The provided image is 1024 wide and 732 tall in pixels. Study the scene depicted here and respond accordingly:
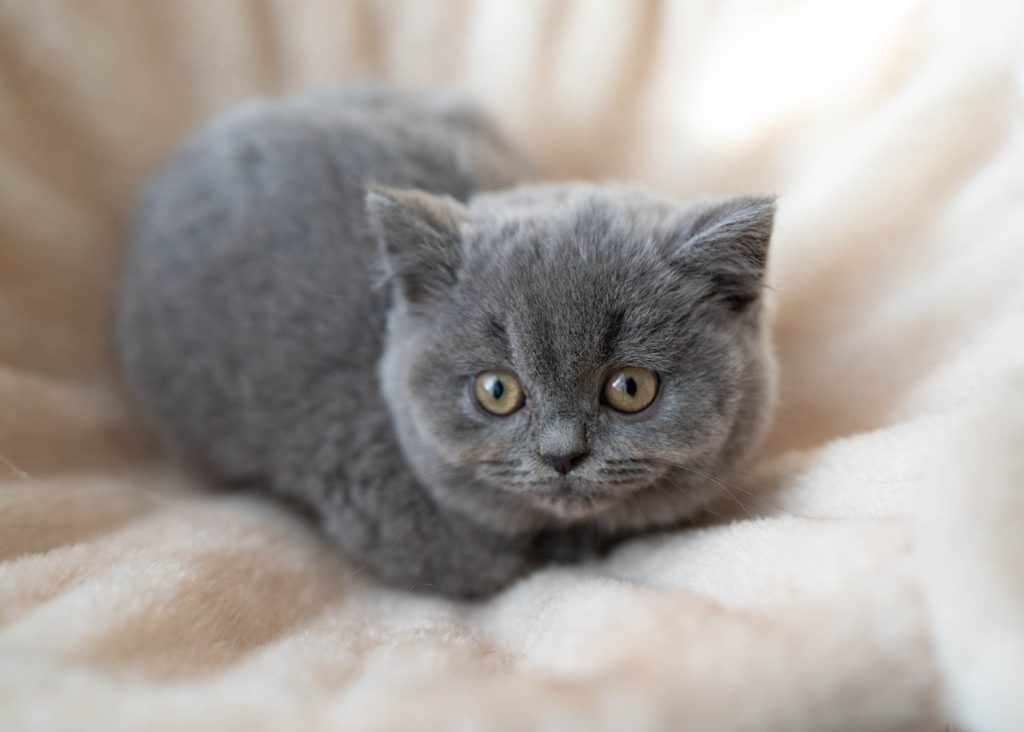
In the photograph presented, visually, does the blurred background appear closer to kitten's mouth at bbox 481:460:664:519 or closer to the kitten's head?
the kitten's head

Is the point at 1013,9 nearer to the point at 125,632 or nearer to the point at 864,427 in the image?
the point at 864,427

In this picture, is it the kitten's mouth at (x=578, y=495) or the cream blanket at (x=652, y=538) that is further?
the kitten's mouth at (x=578, y=495)

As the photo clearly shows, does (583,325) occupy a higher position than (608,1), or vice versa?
(608,1)

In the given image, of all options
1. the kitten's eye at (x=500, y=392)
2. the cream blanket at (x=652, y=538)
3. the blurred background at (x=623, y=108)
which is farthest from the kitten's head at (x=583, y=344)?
the blurred background at (x=623, y=108)

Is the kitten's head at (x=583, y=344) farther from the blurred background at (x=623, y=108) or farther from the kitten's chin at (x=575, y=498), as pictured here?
the blurred background at (x=623, y=108)

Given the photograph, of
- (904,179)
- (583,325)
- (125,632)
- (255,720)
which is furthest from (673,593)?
(904,179)

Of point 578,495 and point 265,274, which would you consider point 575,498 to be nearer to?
point 578,495

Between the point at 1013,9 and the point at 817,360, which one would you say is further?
the point at 817,360

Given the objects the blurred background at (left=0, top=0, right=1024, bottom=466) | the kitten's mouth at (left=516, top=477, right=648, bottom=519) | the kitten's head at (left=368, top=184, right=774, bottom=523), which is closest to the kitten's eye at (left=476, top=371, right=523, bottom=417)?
the kitten's head at (left=368, top=184, right=774, bottom=523)
